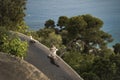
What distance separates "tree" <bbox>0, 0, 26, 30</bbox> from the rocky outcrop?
8.19 metres

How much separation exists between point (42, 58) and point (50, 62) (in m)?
0.56

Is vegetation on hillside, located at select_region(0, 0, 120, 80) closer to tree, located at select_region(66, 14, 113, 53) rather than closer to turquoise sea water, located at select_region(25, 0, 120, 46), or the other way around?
tree, located at select_region(66, 14, 113, 53)

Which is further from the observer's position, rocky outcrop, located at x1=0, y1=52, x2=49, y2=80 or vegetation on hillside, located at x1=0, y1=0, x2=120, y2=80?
vegetation on hillside, located at x1=0, y1=0, x2=120, y2=80

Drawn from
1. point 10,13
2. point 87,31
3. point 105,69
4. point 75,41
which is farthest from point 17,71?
point 75,41

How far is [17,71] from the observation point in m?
7.95

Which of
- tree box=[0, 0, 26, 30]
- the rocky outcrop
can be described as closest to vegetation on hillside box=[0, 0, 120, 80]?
tree box=[0, 0, 26, 30]

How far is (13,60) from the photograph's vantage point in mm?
8414

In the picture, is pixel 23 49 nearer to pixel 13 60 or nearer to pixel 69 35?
pixel 13 60

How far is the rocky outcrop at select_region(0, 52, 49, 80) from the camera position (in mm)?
7824

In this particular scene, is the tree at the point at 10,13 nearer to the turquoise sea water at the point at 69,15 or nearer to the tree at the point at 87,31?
the tree at the point at 87,31

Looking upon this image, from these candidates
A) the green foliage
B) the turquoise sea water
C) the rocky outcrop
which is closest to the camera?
the rocky outcrop

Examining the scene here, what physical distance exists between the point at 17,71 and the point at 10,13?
926cm

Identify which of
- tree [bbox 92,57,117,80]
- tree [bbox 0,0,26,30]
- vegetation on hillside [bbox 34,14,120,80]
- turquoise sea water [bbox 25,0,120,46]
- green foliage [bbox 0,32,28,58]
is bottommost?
green foliage [bbox 0,32,28,58]

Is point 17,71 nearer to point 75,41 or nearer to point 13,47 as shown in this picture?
point 13,47
